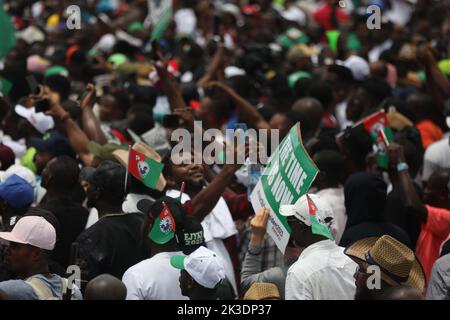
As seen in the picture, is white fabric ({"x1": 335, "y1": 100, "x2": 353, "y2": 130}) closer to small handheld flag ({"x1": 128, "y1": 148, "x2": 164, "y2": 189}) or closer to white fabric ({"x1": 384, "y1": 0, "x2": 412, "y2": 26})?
small handheld flag ({"x1": 128, "y1": 148, "x2": 164, "y2": 189})

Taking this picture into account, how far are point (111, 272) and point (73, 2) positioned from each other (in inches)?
443

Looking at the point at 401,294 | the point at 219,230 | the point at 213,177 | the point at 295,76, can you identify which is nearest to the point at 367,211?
the point at 219,230

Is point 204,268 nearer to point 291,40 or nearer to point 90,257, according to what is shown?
point 90,257

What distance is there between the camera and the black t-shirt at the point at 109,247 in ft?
21.0

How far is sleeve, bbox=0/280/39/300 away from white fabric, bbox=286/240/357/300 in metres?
1.31

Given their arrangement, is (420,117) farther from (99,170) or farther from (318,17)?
(318,17)

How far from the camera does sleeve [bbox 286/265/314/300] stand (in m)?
5.41

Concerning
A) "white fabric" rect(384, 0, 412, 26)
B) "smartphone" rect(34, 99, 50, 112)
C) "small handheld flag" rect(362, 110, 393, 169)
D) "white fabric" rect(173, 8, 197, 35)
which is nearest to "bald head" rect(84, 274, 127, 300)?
"small handheld flag" rect(362, 110, 393, 169)

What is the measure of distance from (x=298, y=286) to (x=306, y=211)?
492 mm

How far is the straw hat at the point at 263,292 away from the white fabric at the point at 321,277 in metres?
0.19

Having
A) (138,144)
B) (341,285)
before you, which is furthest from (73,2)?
(341,285)

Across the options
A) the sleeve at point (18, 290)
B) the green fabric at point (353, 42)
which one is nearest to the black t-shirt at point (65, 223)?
the sleeve at point (18, 290)

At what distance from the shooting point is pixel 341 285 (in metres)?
5.50
